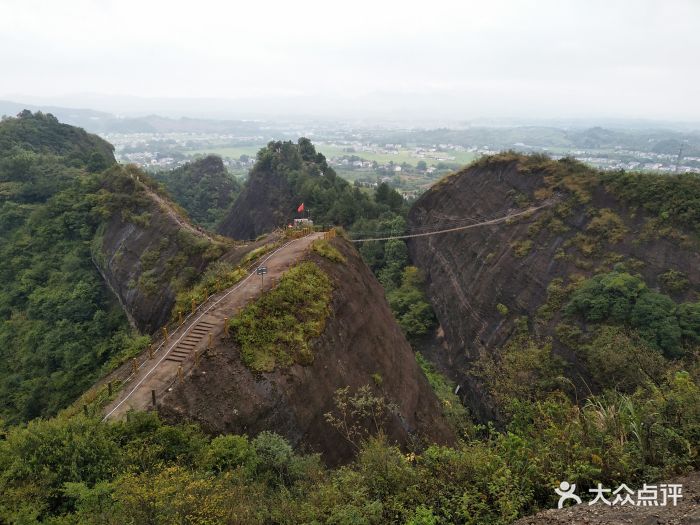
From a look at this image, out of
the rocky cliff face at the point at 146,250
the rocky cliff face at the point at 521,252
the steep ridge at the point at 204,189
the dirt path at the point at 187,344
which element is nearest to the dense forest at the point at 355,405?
the rocky cliff face at the point at 521,252

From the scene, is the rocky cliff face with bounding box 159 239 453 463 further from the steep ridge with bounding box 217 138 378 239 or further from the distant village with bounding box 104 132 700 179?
the distant village with bounding box 104 132 700 179

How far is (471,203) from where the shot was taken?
118 ft

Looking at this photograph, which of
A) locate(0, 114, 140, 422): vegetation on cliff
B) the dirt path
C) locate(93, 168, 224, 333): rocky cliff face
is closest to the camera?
the dirt path

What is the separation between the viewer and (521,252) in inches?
Result: 1136

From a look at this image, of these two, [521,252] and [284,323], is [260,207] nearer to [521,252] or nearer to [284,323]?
[521,252]

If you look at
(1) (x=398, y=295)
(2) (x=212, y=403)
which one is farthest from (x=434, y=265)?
(2) (x=212, y=403)

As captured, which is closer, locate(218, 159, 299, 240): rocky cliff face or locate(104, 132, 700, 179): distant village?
locate(218, 159, 299, 240): rocky cliff face

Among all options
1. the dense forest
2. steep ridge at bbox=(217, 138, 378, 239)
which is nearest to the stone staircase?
the dense forest

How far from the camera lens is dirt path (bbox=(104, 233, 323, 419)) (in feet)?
39.3

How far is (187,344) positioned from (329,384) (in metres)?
4.85

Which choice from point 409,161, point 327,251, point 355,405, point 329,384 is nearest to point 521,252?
point 327,251

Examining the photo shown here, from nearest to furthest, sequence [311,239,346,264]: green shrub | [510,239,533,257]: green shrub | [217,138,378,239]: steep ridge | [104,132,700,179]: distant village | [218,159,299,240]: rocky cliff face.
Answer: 1. [311,239,346,264]: green shrub
2. [510,239,533,257]: green shrub
3. [217,138,378,239]: steep ridge
4. [218,159,299,240]: rocky cliff face
5. [104,132,700,179]: distant village

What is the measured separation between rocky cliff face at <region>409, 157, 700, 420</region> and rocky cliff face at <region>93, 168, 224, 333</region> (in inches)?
695

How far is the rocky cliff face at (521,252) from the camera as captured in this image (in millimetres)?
24141
